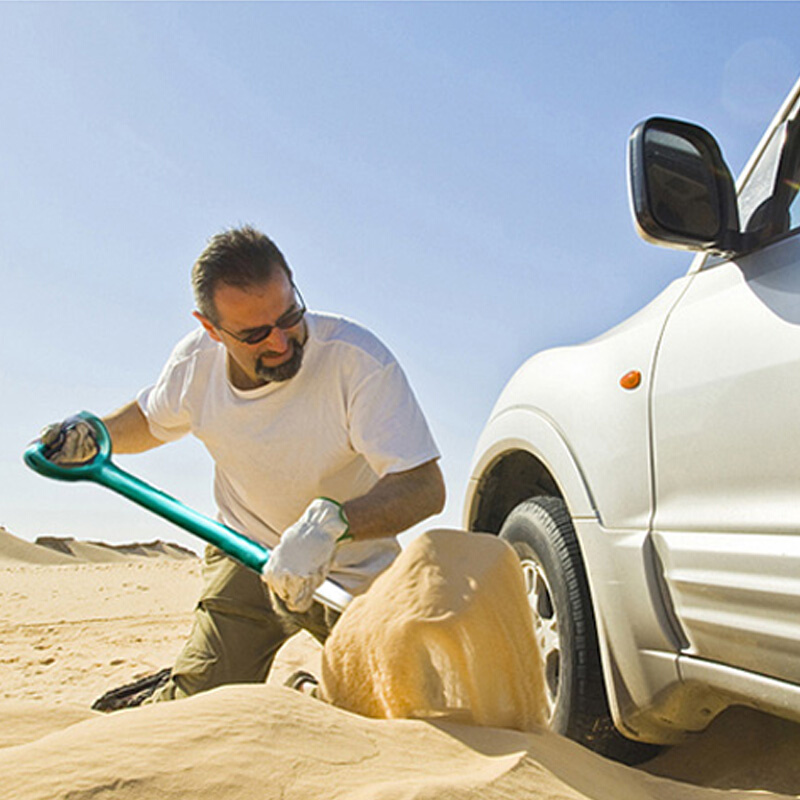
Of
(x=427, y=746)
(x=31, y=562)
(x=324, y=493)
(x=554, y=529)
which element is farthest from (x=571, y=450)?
(x=31, y=562)

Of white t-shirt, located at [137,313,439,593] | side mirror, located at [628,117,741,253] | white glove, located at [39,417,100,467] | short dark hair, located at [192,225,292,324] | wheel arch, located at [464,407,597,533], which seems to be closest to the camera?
side mirror, located at [628,117,741,253]

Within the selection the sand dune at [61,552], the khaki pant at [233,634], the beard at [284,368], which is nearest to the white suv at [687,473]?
the beard at [284,368]

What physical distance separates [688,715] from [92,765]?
1516mm

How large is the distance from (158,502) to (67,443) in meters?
0.58

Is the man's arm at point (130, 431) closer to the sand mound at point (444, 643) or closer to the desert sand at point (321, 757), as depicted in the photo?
the desert sand at point (321, 757)

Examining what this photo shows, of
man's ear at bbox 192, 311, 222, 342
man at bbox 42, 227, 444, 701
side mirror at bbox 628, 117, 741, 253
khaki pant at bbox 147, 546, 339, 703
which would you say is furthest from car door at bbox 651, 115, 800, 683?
man's ear at bbox 192, 311, 222, 342

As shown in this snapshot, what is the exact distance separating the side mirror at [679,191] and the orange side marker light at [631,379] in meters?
0.38

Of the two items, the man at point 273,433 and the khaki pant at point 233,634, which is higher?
the man at point 273,433

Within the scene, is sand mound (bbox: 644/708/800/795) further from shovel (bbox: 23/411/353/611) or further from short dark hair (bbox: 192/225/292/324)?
short dark hair (bbox: 192/225/292/324)

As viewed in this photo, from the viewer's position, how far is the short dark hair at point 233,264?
9.98ft

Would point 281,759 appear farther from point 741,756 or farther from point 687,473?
point 741,756

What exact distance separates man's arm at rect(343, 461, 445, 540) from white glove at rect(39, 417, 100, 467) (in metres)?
1.20

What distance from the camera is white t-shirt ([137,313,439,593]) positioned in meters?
2.93

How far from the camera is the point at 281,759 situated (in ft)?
4.13
